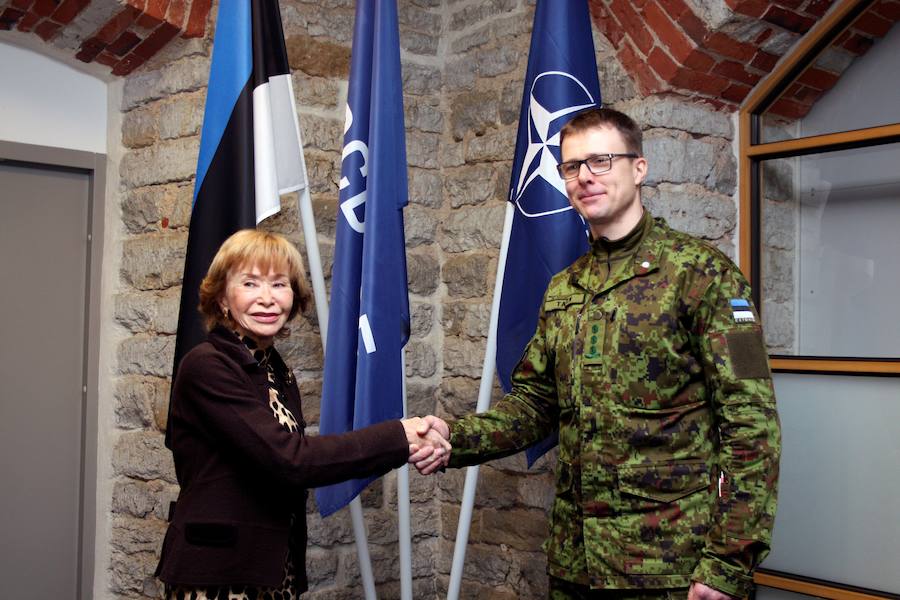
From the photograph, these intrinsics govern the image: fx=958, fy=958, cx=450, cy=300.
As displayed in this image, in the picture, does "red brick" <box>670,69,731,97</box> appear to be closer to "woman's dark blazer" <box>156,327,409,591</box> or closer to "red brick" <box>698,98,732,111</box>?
"red brick" <box>698,98,732,111</box>

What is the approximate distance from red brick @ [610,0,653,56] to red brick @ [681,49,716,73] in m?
0.13

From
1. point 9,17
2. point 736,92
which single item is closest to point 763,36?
point 736,92

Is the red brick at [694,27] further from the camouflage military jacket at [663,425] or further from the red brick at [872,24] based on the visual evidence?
the camouflage military jacket at [663,425]

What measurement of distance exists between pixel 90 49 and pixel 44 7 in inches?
8.5

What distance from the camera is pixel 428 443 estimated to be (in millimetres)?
2191

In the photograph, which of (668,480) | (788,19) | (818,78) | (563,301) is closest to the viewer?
(668,480)

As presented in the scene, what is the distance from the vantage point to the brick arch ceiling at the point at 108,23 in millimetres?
2947

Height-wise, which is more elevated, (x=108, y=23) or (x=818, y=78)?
(x=108, y=23)

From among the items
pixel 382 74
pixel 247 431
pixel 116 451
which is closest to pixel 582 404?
pixel 247 431

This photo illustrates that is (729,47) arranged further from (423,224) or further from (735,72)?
(423,224)

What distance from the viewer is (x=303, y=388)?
3.09 meters

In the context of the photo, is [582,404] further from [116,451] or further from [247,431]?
[116,451]

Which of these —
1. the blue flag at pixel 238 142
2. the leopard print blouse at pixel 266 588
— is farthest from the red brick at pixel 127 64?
the leopard print blouse at pixel 266 588

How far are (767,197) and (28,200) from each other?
7.78 ft
